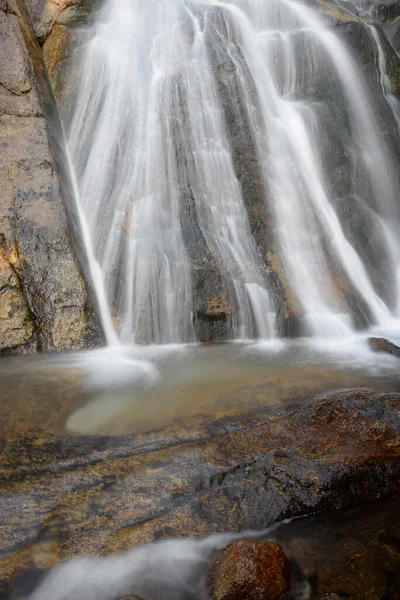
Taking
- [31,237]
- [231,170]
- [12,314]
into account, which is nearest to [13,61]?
[31,237]

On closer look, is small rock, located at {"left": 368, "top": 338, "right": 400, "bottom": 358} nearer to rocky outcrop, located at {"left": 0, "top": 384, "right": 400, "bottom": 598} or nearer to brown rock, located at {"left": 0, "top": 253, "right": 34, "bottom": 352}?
rocky outcrop, located at {"left": 0, "top": 384, "right": 400, "bottom": 598}

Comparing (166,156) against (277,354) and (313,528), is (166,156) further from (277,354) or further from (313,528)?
(313,528)

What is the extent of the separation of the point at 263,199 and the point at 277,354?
3725mm

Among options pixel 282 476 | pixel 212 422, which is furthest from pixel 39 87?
pixel 282 476

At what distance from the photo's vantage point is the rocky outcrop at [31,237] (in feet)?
19.6

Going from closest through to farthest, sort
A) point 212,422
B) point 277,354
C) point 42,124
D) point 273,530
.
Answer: point 273,530, point 212,422, point 277,354, point 42,124

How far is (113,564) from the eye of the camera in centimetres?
213

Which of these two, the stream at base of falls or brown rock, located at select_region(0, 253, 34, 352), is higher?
brown rock, located at select_region(0, 253, 34, 352)

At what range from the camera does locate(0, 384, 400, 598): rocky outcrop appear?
229cm

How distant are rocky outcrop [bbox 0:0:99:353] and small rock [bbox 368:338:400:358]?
13.8ft

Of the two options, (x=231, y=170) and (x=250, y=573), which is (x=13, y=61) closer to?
(x=231, y=170)

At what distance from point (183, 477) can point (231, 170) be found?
6.94 metres

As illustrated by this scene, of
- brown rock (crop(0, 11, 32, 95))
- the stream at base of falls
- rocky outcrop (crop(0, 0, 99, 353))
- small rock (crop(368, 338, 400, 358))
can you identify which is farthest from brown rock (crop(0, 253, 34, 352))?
small rock (crop(368, 338, 400, 358))

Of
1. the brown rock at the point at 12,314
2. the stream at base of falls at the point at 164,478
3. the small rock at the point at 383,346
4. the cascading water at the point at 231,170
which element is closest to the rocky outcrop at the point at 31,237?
the brown rock at the point at 12,314
